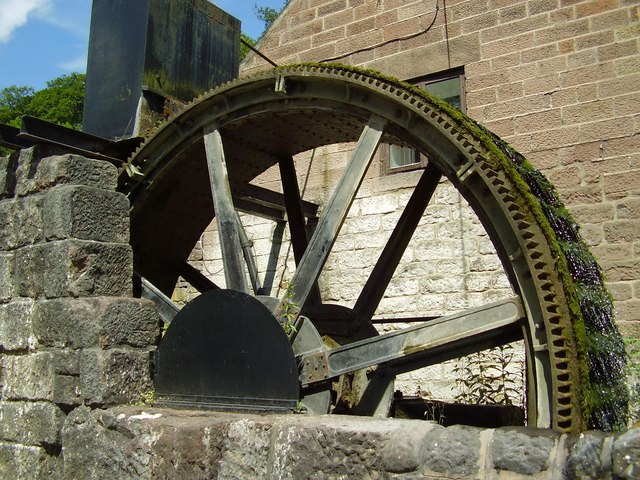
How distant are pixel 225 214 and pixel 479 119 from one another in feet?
10.0

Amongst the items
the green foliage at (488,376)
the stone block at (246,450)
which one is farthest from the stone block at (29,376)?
the green foliage at (488,376)

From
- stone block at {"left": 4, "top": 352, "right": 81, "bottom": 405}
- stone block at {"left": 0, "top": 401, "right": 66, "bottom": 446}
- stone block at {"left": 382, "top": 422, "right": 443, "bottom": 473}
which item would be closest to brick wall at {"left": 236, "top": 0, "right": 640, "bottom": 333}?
→ stone block at {"left": 382, "top": 422, "right": 443, "bottom": 473}

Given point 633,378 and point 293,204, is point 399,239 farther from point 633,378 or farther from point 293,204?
point 633,378

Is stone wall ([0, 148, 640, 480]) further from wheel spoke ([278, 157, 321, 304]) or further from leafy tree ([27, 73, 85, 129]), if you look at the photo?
leafy tree ([27, 73, 85, 129])

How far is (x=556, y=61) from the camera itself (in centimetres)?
651

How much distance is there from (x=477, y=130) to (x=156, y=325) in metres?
2.25

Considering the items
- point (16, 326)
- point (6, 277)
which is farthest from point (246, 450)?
point (6, 277)

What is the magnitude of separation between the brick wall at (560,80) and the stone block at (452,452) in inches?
143

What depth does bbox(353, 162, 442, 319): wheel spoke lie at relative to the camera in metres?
5.09

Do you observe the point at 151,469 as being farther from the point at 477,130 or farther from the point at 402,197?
the point at 402,197

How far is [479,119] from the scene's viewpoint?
6.85m

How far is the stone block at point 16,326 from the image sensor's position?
462 cm

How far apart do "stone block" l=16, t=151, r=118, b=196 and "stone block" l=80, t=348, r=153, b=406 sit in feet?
3.56

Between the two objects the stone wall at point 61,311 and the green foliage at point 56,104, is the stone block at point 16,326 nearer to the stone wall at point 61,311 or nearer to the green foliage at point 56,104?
the stone wall at point 61,311
